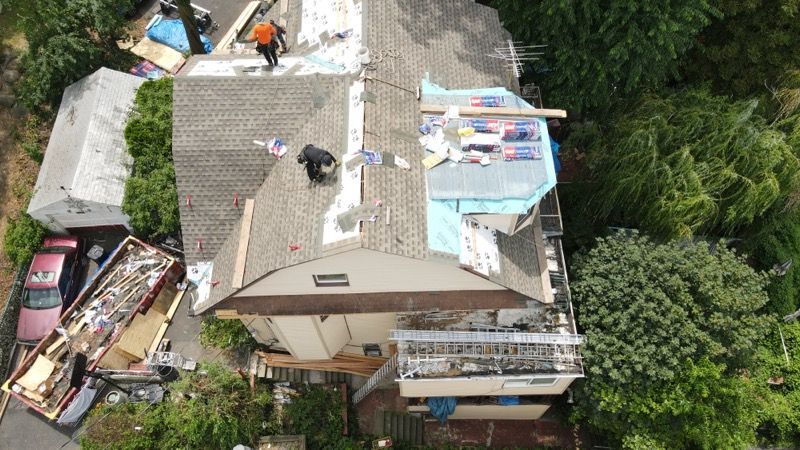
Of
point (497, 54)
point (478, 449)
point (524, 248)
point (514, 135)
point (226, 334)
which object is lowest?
point (478, 449)

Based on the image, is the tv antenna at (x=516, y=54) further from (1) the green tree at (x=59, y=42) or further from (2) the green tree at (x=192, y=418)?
(1) the green tree at (x=59, y=42)

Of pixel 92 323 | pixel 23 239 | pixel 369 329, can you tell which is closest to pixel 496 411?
pixel 369 329

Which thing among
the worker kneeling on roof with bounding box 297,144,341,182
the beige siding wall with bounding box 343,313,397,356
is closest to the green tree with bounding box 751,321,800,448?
the beige siding wall with bounding box 343,313,397,356

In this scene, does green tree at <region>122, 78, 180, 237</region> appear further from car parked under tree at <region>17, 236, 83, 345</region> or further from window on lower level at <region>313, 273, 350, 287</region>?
window on lower level at <region>313, 273, 350, 287</region>

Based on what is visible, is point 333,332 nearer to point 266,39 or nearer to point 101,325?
point 266,39

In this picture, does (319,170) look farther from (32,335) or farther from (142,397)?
(32,335)

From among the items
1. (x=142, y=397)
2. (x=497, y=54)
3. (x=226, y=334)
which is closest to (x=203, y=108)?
(x=226, y=334)

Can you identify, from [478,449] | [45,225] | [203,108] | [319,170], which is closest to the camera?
[319,170]

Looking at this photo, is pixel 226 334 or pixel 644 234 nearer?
pixel 644 234
